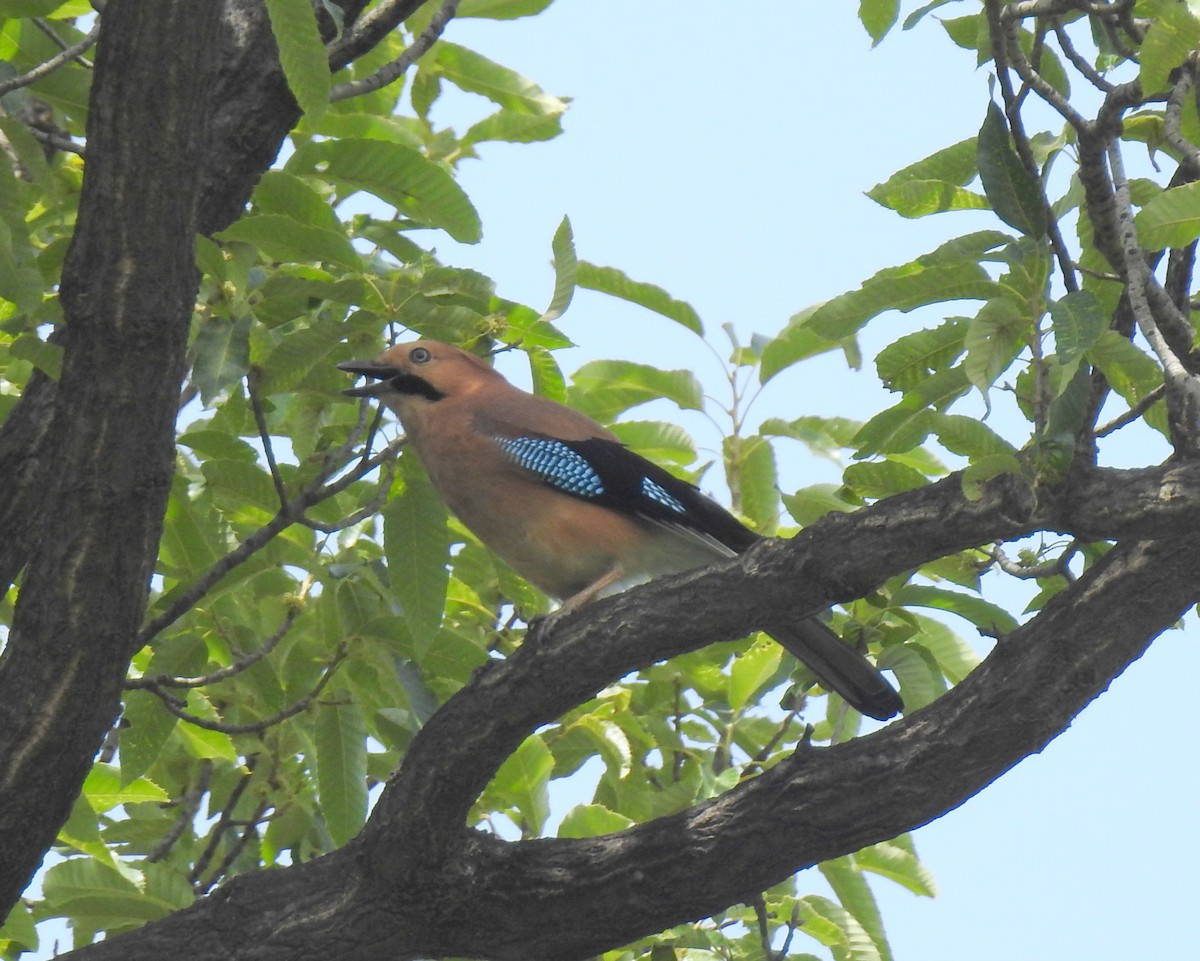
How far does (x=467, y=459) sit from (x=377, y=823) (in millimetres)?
1991

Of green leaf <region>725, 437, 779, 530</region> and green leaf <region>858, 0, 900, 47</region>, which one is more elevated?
green leaf <region>858, 0, 900, 47</region>

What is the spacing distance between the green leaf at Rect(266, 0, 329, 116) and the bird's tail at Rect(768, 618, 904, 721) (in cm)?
215

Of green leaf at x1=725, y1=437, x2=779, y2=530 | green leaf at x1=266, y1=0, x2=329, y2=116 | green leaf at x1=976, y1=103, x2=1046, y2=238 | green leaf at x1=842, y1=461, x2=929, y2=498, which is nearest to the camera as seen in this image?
green leaf at x1=976, y1=103, x2=1046, y2=238

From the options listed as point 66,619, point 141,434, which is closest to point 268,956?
point 66,619

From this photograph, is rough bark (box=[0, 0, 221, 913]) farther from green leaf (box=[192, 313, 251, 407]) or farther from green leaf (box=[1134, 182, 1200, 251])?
green leaf (box=[1134, 182, 1200, 251])

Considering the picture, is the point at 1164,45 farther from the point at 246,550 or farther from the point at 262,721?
the point at 262,721

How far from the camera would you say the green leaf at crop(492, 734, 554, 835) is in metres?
5.45

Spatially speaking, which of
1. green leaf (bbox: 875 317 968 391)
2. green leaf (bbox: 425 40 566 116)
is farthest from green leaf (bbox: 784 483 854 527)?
green leaf (bbox: 425 40 566 116)

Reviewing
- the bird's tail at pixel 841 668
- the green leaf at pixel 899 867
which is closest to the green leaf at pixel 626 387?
the bird's tail at pixel 841 668

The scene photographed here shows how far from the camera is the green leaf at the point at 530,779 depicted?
5.45 metres

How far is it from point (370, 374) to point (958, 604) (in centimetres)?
251

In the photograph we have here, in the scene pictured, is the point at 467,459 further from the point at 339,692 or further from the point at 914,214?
the point at 914,214

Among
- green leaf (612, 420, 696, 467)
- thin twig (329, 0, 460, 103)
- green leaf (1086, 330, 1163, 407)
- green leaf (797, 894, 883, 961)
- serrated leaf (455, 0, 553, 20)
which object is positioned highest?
serrated leaf (455, 0, 553, 20)

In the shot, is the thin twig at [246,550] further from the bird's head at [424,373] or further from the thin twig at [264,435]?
the bird's head at [424,373]
